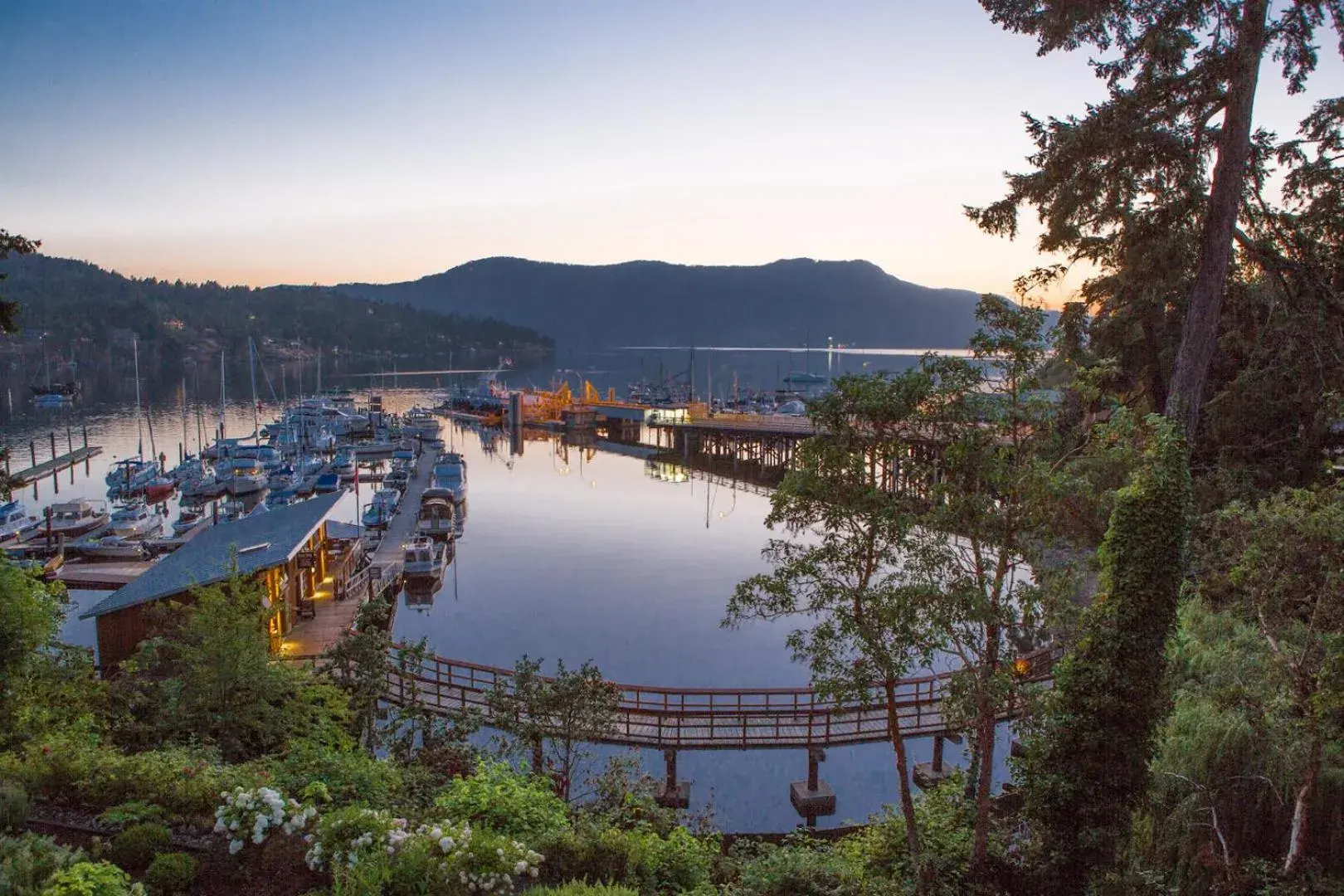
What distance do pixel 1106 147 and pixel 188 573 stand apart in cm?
2056

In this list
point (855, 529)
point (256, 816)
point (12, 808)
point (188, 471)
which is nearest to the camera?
point (256, 816)

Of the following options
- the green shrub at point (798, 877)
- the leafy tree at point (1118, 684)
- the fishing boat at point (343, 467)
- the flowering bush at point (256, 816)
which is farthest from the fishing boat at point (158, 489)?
the leafy tree at point (1118, 684)

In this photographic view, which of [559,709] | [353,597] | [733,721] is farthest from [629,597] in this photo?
[559,709]

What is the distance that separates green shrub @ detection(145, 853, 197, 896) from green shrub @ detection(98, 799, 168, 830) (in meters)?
1.12

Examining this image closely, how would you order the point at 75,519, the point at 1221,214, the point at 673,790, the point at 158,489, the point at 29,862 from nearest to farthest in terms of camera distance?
the point at 29,862 < the point at 1221,214 < the point at 673,790 < the point at 75,519 < the point at 158,489

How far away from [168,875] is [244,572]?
30.1 ft

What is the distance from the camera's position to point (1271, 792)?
11.4 m

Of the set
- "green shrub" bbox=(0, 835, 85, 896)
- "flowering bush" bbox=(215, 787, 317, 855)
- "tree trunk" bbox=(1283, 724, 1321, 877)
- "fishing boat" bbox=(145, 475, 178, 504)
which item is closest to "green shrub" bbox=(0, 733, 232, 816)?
"flowering bush" bbox=(215, 787, 317, 855)

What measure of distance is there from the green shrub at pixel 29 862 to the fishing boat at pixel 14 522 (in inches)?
1526

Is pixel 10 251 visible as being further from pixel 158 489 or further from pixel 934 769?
pixel 158 489

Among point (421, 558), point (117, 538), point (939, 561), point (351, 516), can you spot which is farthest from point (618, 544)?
point (939, 561)

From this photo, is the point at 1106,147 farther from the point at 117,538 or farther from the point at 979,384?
the point at 117,538

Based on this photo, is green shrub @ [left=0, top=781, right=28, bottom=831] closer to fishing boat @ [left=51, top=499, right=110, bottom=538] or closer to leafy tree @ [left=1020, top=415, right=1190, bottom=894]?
leafy tree @ [left=1020, top=415, right=1190, bottom=894]

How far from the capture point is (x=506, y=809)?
379 inches
